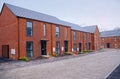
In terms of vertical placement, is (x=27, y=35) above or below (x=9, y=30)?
below

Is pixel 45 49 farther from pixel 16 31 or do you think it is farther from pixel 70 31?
pixel 70 31

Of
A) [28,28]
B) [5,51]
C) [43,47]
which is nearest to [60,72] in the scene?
[28,28]

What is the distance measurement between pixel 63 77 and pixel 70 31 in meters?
25.4

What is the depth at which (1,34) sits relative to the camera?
79.6 feet

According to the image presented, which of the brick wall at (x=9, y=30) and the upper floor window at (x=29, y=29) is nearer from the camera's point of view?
the brick wall at (x=9, y=30)

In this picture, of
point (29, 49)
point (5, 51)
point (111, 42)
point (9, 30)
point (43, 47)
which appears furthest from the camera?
point (111, 42)

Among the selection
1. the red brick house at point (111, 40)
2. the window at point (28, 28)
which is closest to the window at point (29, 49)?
the window at point (28, 28)

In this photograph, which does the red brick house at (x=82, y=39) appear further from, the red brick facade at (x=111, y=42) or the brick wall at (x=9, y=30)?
the red brick facade at (x=111, y=42)

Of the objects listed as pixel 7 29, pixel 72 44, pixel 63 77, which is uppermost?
pixel 7 29

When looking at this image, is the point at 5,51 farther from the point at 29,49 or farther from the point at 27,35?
the point at 27,35

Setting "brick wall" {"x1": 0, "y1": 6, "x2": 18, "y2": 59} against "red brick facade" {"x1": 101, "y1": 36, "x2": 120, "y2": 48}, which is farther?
"red brick facade" {"x1": 101, "y1": 36, "x2": 120, "y2": 48}

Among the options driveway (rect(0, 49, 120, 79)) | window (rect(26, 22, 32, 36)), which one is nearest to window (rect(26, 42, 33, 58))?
window (rect(26, 22, 32, 36))

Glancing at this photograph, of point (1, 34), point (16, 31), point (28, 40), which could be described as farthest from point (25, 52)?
point (1, 34)

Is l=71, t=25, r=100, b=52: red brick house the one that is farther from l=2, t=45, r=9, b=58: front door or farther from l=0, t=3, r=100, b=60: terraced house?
l=2, t=45, r=9, b=58: front door
